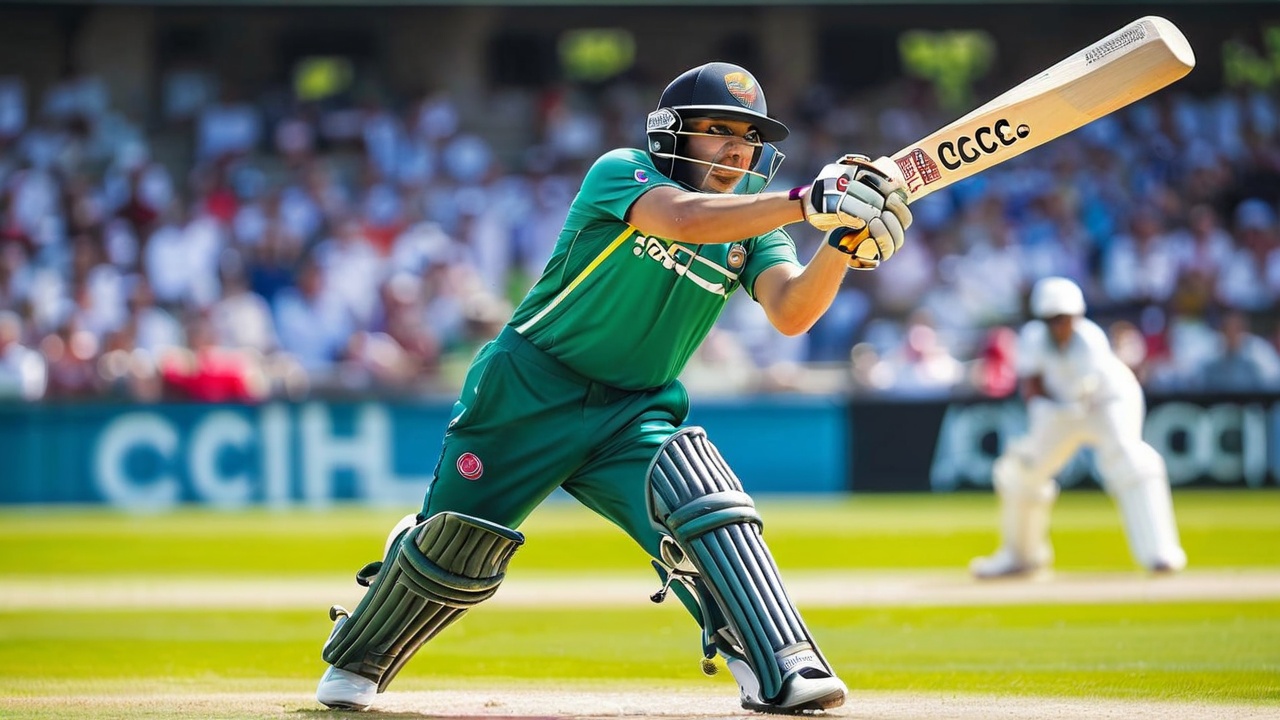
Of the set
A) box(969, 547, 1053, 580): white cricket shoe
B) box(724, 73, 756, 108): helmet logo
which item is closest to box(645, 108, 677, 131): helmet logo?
box(724, 73, 756, 108): helmet logo

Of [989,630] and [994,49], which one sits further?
[994,49]

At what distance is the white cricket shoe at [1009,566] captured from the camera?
31.0 feet

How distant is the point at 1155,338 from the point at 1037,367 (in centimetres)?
688

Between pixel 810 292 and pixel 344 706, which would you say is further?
pixel 344 706

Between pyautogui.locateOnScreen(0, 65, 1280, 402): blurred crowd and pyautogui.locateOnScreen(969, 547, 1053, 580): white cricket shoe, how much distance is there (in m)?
5.57

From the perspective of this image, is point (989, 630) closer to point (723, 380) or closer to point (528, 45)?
point (723, 380)

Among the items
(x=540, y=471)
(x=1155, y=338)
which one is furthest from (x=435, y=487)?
(x=1155, y=338)

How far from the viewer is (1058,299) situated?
9477mm

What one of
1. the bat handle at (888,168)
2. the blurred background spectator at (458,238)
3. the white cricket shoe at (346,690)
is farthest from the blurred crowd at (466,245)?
the bat handle at (888,168)

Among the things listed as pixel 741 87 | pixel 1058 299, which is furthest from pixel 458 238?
pixel 741 87

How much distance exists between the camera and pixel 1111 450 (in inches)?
373

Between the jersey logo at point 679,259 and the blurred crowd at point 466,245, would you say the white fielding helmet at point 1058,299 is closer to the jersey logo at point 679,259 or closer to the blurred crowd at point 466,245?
the jersey logo at point 679,259

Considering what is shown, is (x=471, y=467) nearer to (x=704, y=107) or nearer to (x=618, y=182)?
(x=618, y=182)

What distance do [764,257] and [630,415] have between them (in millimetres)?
606
